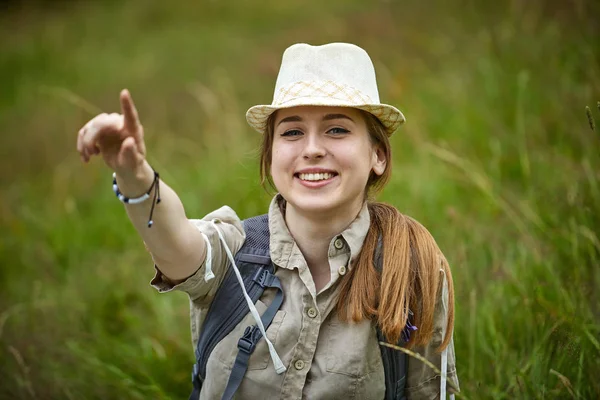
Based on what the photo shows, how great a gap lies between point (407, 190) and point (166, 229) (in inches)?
111

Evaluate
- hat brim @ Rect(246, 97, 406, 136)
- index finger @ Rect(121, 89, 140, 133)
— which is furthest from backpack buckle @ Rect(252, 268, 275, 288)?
index finger @ Rect(121, 89, 140, 133)

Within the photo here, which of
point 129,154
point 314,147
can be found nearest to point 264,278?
point 314,147

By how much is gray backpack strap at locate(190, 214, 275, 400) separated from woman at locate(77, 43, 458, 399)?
28mm

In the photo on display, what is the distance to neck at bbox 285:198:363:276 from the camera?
2.30 meters

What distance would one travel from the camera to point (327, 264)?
231 centimetres

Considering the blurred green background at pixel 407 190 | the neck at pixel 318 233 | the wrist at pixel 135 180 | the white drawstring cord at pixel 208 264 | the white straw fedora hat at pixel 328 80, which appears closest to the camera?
the wrist at pixel 135 180

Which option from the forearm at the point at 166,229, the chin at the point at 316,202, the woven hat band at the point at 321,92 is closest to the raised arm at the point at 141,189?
the forearm at the point at 166,229

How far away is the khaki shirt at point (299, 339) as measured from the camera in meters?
2.13

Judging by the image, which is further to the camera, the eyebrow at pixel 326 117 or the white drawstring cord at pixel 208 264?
the eyebrow at pixel 326 117

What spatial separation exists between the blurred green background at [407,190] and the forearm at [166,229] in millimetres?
915

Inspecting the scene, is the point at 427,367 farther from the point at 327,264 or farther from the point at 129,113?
the point at 129,113

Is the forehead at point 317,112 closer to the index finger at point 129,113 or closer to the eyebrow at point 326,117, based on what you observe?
the eyebrow at point 326,117

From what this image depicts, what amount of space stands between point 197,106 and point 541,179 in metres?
5.64

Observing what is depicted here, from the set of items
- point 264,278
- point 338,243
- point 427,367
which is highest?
point 338,243
